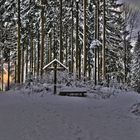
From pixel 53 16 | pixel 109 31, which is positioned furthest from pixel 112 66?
pixel 53 16

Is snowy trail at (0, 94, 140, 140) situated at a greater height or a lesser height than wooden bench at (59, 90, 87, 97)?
lesser

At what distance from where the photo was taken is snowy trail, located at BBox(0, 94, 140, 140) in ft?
37.6

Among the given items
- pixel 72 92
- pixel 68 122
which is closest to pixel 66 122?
pixel 68 122

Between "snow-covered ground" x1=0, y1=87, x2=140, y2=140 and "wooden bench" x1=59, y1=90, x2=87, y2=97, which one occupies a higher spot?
"wooden bench" x1=59, y1=90, x2=87, y2=97

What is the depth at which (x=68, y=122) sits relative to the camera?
13500 mm

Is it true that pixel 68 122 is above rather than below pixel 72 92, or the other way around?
below

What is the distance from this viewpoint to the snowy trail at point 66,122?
11445 mm

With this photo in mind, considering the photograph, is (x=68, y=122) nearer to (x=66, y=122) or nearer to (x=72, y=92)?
(x=66, y=122)

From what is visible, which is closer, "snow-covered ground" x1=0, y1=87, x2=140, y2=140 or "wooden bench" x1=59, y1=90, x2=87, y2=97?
"snow-covered ground" x1=0, y1=87, x2=140, y2=140

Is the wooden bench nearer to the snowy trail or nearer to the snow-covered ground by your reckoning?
the snow-covered ground

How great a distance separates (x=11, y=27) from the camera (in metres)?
49.8

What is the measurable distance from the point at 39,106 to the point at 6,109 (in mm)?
2210

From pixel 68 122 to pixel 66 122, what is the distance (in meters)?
0.08

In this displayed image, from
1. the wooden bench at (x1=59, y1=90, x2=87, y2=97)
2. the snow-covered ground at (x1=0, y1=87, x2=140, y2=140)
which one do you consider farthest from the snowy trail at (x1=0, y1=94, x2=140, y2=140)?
the wooden bench at (x1=59, y1=90, x2=87, y2=97)
